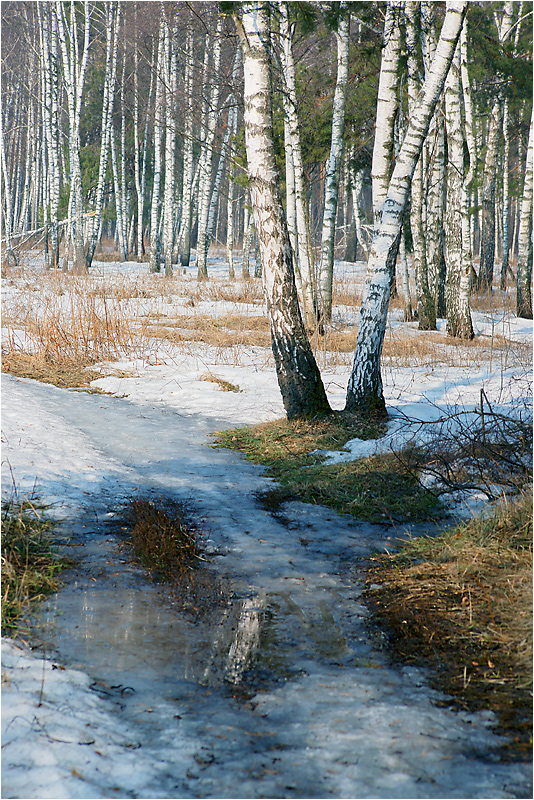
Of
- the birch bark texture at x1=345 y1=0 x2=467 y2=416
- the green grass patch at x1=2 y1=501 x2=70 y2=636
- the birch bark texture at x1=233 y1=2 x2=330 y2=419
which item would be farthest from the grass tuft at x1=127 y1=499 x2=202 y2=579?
the birch bark texture at x1=345 y1=0 x2=467 y2=416

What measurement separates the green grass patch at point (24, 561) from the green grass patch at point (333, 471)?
1440 mm

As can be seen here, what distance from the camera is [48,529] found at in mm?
3170

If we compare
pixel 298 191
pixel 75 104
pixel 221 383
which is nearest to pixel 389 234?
pixel 221 383

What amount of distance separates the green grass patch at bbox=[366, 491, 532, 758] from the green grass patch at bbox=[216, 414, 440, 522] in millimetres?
597

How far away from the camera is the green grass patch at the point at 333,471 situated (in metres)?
3.94

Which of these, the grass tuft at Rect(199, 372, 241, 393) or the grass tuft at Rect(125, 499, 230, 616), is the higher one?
the grass tuft at Rect(199, 372, 241, 393)

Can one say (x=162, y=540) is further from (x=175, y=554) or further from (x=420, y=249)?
(x=420, y=249)

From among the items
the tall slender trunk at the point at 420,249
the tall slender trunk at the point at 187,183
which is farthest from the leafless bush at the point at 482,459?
the tall slender trunk at the point at 187,183

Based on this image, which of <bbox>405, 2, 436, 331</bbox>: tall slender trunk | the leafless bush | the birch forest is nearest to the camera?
the leafless bush

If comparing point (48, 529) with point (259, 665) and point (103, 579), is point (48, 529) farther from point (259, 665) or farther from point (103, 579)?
point (259, 665)

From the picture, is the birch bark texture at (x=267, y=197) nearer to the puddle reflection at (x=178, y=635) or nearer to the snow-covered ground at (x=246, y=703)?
the snow-covered ground at (x=246, y=703)

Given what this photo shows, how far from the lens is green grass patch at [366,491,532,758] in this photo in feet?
6.72

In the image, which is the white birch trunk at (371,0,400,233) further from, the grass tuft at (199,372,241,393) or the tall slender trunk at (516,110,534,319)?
the tall slender trunk at (516,110,534,319)

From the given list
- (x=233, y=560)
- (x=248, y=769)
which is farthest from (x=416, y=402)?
(x=248, y=769)
